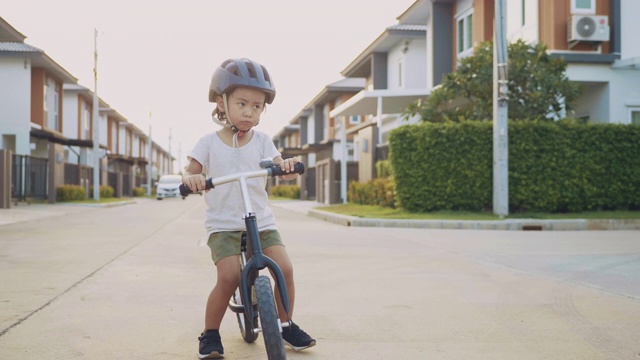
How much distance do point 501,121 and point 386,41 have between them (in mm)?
16304

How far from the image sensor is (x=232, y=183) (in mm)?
4055

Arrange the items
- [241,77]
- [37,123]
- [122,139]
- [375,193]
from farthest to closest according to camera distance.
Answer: [122,139] < [37,123] < [375,193] < [241,77]

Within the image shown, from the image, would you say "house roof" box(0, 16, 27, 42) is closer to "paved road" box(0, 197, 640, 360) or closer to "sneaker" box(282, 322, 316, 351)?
"paved road" box(0, 197, 640, 360)

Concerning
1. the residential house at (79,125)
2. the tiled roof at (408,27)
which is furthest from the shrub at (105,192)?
the tiled roof at (408,27)

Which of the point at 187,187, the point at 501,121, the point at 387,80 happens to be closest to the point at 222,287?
the point at 187,187

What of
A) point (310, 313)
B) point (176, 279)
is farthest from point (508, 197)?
point (310, 313)

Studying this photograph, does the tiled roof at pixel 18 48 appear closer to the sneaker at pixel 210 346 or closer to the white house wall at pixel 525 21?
the white house wall at pixel 525 21

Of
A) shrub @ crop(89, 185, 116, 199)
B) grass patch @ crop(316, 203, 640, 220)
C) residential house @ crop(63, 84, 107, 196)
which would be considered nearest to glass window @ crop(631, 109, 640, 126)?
grass patch @ crop(316, 203, 640, 220)

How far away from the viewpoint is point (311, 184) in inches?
1810

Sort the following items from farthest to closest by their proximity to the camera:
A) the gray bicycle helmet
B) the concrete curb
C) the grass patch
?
the grass patch, the concrete curb, the gray bicycle helmet

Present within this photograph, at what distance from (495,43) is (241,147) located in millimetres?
14196

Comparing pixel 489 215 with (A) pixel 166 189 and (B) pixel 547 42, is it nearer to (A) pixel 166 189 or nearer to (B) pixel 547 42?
(B) pixel 547 42

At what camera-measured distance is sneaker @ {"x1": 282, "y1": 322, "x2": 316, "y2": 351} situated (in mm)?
4137

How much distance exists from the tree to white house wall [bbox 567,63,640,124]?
1.01 m
